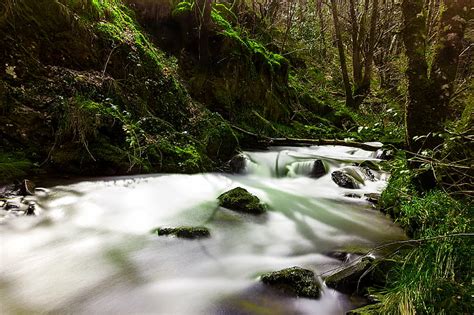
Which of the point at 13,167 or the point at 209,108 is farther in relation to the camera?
the point at 209,108

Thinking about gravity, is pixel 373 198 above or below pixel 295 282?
above

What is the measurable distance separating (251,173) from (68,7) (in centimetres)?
485

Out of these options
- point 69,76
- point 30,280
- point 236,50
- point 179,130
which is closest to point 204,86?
point 236,50

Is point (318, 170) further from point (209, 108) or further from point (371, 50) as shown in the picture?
point (371, 50)

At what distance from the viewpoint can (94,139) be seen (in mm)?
5562

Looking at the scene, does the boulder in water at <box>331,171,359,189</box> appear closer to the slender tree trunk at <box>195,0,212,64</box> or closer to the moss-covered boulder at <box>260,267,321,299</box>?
the moss-covered boulder at <box>260,267,321,299</box>

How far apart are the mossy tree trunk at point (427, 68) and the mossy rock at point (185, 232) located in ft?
8.94

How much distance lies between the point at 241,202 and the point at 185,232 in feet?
4.14

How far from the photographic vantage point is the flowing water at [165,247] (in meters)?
2.89

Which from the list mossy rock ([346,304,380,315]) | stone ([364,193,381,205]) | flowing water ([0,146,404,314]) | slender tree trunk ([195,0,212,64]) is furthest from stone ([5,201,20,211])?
slender tree trunk ([195,0,212,64])

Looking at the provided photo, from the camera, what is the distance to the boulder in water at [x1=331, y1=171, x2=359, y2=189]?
6648mm

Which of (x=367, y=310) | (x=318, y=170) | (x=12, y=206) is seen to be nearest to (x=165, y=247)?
(x=12, y=206)

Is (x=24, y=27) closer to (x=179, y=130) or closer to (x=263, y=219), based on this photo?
(x=179, y=130)

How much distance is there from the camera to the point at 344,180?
6.69m
